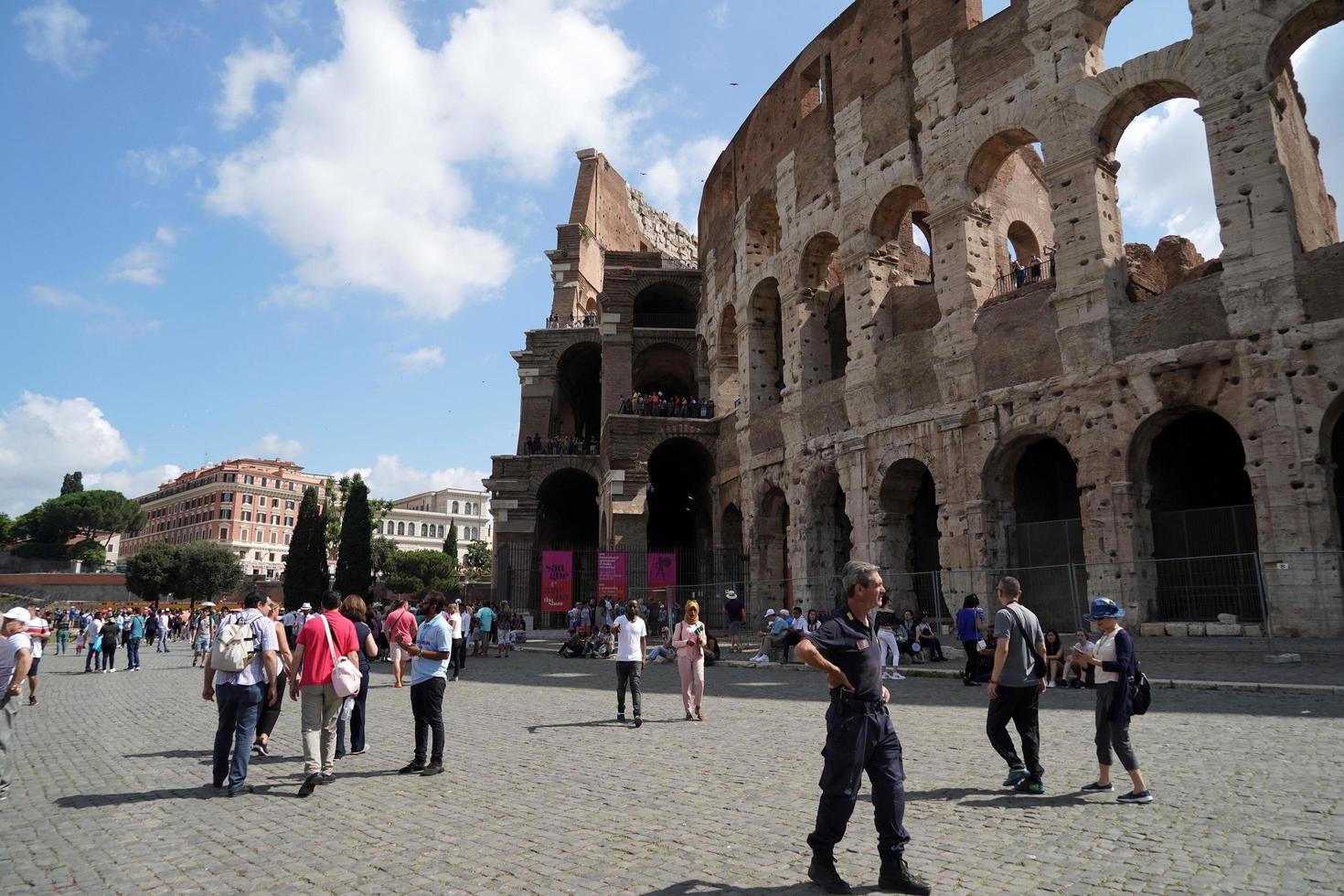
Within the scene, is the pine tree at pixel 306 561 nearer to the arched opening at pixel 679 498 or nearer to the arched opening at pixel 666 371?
the arched opening at pixel 666 371

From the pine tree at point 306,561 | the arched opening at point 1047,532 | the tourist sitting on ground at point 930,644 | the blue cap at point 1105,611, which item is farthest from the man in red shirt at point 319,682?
the pine tree at point 306,561

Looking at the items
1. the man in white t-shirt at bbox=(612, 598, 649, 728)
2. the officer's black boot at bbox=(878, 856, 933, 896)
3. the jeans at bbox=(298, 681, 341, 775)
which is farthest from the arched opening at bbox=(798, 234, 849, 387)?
the officer's black boot at bbox=(878, 856, 933, 896)

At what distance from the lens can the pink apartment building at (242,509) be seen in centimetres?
9069

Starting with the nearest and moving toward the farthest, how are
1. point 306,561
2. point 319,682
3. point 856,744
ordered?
point 856,744 → point 319,682 → point 306,561

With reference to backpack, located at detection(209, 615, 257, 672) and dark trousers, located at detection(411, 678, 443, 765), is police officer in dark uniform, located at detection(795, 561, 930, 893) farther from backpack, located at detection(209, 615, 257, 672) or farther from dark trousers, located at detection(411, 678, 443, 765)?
backpack, located at detection(209, 615, 257, 672)

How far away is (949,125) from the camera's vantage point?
1825 cm

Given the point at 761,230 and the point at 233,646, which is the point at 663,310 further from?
the point at 233,646

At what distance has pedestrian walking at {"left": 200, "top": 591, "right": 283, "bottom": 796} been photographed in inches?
238

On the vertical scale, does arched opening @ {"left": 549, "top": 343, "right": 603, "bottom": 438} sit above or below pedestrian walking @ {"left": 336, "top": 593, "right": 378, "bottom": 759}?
above

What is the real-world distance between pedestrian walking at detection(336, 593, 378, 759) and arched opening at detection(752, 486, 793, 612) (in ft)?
52.9

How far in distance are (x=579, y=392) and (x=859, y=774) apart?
116ft

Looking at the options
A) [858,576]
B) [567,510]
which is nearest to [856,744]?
[858,576]

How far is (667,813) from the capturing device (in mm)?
5094

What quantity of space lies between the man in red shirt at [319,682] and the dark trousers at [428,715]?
62 cm
